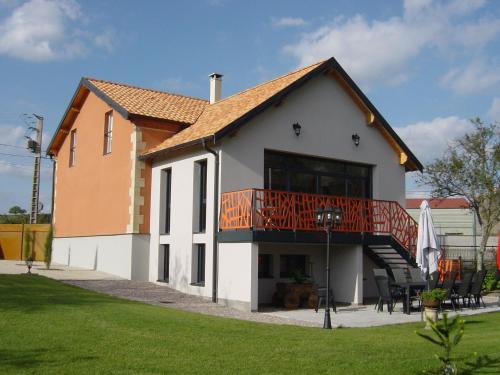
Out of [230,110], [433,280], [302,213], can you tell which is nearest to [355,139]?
[230,110]

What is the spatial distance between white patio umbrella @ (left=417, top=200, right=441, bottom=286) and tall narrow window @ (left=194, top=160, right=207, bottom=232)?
6144 mm

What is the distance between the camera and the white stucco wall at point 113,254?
18.6 m

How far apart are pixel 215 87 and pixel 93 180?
591 cm

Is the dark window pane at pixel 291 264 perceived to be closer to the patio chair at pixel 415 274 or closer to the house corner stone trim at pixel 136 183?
the patio chair at pixel 415 274

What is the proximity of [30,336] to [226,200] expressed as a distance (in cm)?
773

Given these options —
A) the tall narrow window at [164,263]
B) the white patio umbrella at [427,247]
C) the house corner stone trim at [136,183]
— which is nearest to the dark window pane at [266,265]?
the tall narrow window at [164,263]

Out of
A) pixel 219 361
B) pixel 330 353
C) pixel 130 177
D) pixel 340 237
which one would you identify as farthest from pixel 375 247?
pixel 219 361

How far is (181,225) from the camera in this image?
683 inches

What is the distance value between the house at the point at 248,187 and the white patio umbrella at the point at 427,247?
2803mm

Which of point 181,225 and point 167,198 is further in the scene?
point 167,198

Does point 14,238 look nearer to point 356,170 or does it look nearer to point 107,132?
point 107,132

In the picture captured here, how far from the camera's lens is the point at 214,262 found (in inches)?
617

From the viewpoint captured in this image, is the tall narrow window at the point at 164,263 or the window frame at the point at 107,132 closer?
the tall narrow window at the point at 164,263

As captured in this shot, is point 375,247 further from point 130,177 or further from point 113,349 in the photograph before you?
point 113,349
